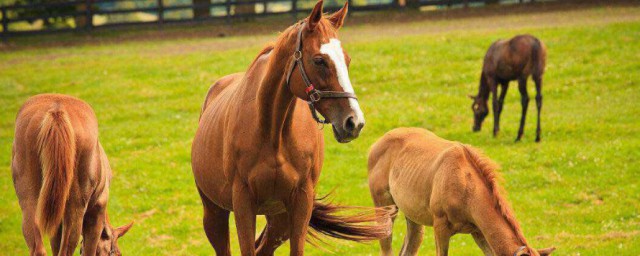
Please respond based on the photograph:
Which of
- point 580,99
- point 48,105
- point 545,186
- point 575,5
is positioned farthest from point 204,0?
point 48,105

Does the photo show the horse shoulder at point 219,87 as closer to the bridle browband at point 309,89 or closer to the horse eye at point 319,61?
the bridle browband at point 309,89

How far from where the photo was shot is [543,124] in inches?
705

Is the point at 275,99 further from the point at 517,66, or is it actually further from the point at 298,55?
the point at 517,66

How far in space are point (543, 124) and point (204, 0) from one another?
2001 centimetres

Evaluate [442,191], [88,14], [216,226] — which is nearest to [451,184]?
[442,191]

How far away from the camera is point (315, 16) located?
557cm

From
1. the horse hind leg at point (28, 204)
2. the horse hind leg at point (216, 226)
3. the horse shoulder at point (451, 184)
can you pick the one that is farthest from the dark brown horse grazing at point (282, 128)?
the horse hind leg at point (28, 204)

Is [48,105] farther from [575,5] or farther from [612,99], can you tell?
[575,5]

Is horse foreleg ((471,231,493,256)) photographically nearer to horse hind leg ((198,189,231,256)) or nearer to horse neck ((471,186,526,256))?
horse neck ((471,186,526,256))

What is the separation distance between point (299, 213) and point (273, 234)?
101 centimetres

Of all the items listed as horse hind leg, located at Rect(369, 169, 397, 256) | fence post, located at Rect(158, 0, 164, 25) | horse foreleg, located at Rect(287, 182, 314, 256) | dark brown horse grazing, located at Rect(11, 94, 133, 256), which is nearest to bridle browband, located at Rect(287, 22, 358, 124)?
horse foreleg, located at Rect(287, 182, 314, 256)

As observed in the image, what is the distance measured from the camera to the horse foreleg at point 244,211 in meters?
6.20

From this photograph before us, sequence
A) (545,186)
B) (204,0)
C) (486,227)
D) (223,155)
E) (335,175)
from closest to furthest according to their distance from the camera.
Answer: (223,155) → (486,227) → (545,186) → (335,175) → (204,0)

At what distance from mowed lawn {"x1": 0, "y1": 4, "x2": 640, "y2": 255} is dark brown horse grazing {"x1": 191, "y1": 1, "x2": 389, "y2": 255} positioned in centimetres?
476
